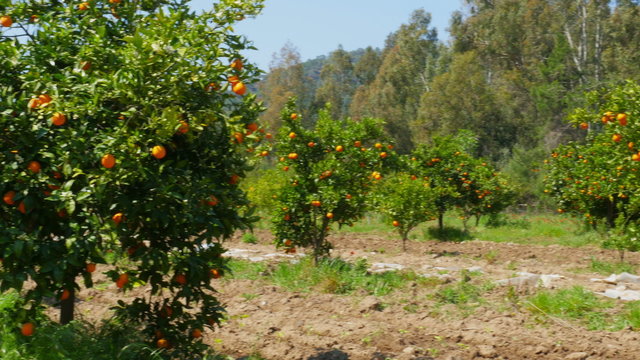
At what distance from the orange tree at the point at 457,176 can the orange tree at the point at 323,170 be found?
476 centimetres

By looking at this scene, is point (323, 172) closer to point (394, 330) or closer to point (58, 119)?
point (394, 330)

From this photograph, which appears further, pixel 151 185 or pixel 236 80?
pixel 236 80

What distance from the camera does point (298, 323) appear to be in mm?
5945

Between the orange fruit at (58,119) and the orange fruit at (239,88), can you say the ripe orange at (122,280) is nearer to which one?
the orange fruit at (58,119)

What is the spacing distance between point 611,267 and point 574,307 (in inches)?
147

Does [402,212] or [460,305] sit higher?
[402,212]

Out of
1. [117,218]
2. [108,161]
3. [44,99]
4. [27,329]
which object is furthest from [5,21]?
[27,329]

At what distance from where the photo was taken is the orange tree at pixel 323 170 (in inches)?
325

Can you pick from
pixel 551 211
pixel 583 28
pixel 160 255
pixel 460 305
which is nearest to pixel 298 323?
pixel 460 305

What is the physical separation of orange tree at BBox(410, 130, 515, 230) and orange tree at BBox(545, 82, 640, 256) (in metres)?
1.59

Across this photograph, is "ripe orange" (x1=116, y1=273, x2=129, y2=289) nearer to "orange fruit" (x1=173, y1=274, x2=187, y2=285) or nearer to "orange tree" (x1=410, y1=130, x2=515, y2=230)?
"orange fruit" (x1=173, y1=274, x2=187, y2=285)

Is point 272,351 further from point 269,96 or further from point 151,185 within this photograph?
point 269,96

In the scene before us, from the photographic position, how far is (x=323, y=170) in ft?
27.0

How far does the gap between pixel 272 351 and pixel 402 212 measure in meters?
6.89
